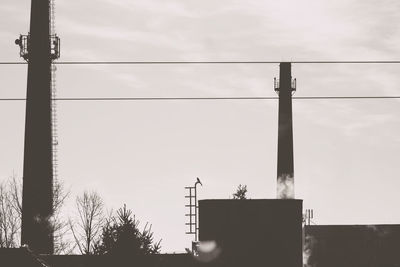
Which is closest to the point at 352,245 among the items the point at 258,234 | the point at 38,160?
the point at 38,160

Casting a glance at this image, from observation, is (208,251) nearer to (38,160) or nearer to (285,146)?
(38,160)

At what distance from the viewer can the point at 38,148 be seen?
4253 centimetres

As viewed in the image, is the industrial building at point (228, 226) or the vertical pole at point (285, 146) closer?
the industrial building at point (228, 226)

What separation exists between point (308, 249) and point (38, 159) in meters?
25.7

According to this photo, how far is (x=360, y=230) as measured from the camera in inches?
2495

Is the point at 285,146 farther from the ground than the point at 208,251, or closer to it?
farther from the ground

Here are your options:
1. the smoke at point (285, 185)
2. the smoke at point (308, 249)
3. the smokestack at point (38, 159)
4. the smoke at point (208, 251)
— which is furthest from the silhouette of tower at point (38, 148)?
the smoke at point (308, 249)

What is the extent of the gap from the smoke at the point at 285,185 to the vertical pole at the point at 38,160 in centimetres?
1297

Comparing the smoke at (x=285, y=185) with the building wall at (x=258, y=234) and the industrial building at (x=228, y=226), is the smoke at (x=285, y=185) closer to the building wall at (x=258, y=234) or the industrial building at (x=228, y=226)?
the industrial building at (x=228, y=226)

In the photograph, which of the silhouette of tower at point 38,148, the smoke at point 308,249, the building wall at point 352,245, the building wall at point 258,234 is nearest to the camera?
the building wall at point 258,234

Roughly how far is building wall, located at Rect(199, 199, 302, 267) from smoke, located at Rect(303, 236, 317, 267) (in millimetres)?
25563

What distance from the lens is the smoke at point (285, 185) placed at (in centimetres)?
4937

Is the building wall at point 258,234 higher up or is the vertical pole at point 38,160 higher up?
the vertical pole at point 38,160

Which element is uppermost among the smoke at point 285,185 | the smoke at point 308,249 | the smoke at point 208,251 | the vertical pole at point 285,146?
the vertical pole at point 285,146
